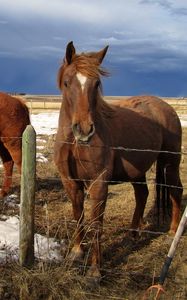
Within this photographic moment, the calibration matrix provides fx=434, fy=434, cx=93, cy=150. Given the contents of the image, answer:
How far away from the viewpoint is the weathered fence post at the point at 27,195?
397cm

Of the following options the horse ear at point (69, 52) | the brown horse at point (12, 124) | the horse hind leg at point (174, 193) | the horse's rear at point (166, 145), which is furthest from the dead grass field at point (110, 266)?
the horse ear at point (69, 52)

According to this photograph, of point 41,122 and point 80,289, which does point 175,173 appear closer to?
point 80,289

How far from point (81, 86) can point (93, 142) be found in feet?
2.14

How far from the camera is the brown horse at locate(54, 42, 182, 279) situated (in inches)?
175

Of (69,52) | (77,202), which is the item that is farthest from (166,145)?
(69,52)

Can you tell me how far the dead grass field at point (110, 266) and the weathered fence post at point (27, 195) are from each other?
0.44ft

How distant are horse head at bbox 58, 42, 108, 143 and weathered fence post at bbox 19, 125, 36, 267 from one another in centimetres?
51

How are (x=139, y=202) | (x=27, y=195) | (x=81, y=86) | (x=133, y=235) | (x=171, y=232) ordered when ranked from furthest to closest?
(x=139, y=202) → (x=171, y=232) → (x=133, y=235) → (x=81, y=86) → (x=27, y=195)

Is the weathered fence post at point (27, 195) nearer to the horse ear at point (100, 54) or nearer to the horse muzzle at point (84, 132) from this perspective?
the horse muzzle at point (84, 132)

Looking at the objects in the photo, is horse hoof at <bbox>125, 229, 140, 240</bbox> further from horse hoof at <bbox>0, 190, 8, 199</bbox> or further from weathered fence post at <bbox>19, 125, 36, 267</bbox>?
horse hoof at <bbox>0, 190, 8, 199</bbox>

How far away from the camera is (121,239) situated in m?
5.85

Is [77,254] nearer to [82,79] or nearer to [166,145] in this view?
[82,79]

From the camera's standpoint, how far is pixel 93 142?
15.6ft

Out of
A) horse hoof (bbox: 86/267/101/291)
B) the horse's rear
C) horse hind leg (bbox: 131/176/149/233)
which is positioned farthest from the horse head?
horse hind leg (bbox: 131/176/149/233)
